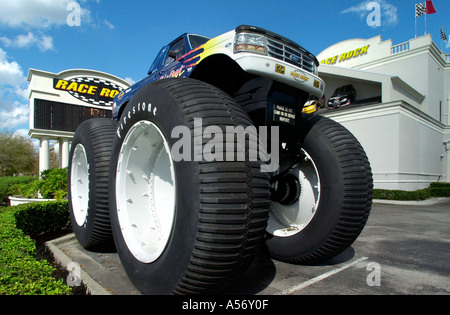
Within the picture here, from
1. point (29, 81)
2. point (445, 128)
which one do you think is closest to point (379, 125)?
point (445, 128)

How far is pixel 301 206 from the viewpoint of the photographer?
3.67 metres

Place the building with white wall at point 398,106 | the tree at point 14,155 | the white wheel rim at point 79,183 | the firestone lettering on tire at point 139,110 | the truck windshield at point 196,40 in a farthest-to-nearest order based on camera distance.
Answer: the tree at point 14,155 → the building with white wall at point 398,106 → the white wheel rim at point 79,183 → the truck windshield at point 196,40 → the firestone lettering on tire at point 139,110

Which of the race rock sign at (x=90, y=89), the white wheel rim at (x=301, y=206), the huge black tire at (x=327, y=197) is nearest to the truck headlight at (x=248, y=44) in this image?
the huge black tire at (x=327, y=197)

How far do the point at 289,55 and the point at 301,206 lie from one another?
6.02ft

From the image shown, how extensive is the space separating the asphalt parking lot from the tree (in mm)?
44677

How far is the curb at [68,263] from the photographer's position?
8.44 feet

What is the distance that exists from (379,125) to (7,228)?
1777 cm

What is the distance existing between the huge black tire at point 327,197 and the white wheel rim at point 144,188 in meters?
1.44

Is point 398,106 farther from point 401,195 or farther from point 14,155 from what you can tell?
point 14,155

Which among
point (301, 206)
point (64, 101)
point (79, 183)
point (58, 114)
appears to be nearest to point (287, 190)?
point (301, 206)

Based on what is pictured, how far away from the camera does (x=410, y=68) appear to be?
71.1 ft

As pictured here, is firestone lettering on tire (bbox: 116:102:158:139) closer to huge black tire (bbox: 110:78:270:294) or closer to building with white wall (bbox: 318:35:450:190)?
huge black tire (bbox: 110:78:270:294)

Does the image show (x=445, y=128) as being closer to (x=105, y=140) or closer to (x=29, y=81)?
(x=105, y=140)

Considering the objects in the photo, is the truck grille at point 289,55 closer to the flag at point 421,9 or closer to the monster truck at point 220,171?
the monster truck at point 220,171
